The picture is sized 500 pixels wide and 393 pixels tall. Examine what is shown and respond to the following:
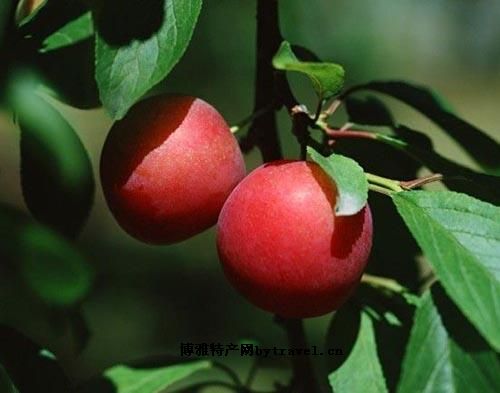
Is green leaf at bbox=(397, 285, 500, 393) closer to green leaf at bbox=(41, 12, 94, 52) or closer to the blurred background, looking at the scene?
the blurred background

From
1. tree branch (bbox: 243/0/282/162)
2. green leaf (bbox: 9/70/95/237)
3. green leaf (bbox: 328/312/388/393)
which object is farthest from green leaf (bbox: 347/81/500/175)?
green leaf (bbox: 9/70/95/237)

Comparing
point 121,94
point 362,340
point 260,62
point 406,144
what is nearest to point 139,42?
point 121,94

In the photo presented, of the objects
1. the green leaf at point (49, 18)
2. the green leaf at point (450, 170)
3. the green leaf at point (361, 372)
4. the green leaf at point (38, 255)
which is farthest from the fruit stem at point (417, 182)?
the green leaf at point (49, 18)

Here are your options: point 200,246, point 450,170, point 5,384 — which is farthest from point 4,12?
point 200,246

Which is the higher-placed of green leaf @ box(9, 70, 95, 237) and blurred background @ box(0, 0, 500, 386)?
green leaf @ box(9, 70, 95, 237)

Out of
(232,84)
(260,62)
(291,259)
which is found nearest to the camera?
(291,259)

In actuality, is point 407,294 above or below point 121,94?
below

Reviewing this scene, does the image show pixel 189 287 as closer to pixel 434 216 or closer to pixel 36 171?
pixel 36 171
